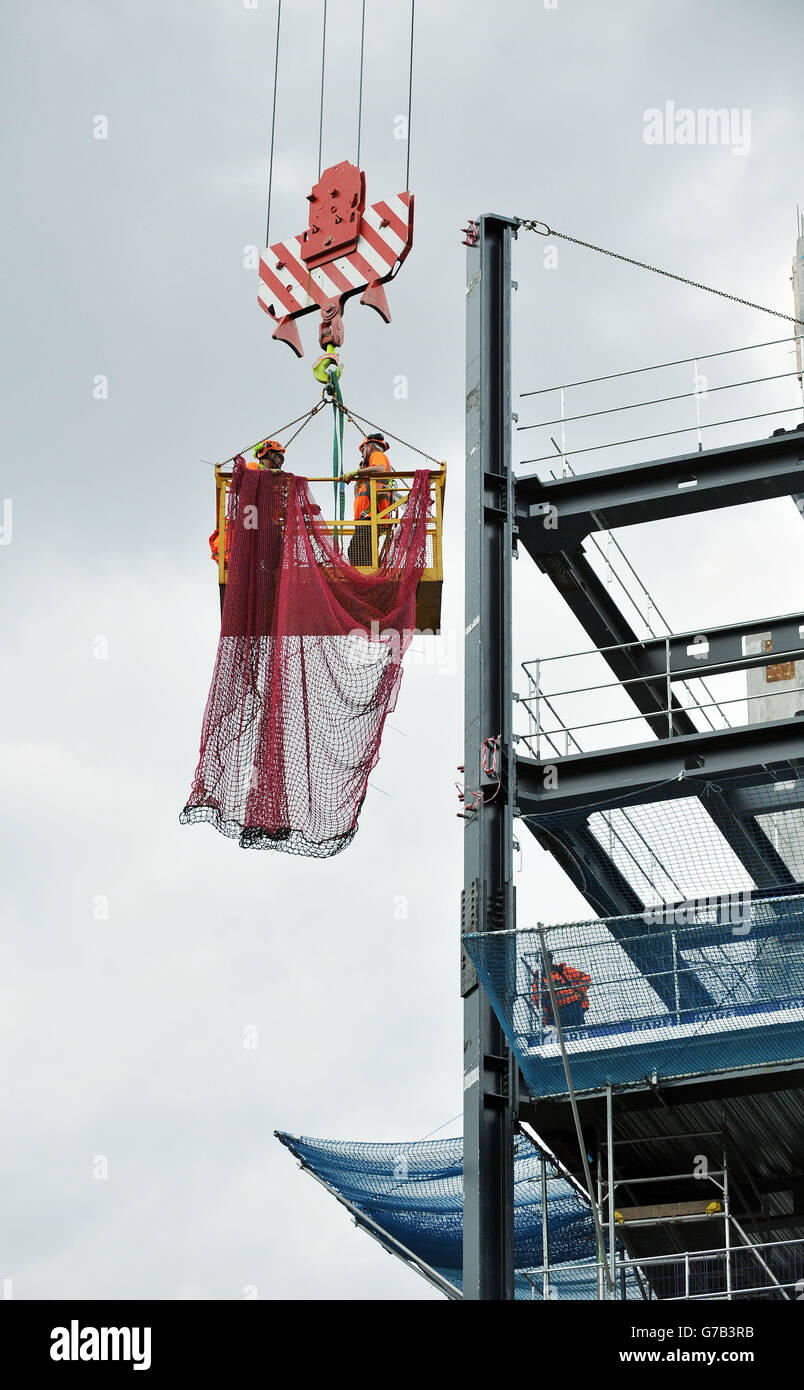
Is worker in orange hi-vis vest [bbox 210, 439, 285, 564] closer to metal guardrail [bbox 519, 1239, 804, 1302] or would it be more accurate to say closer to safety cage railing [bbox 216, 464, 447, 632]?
safety cage railing [bbox 216, 464, 447, 632]

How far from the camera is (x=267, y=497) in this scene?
77.9ft

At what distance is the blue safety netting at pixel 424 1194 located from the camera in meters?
25.5

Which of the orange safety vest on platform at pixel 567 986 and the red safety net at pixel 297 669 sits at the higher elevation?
the red safety net at pixel 297 669

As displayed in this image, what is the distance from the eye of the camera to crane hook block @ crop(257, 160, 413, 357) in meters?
24.8

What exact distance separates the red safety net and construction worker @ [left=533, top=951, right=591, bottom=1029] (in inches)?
96.7

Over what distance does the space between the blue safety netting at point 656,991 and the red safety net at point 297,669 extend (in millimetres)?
2360

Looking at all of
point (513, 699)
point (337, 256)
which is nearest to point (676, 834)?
point (513, 699)

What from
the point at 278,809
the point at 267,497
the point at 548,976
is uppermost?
the point at 267,497

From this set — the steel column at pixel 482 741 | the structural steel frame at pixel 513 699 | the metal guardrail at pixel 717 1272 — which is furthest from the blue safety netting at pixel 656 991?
the metal guardrail at pixel 717 1272

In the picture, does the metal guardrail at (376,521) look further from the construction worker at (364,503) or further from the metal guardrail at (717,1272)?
the metal guardrail at (717,1272)

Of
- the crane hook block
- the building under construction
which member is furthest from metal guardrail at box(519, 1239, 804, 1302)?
the crane hook block
